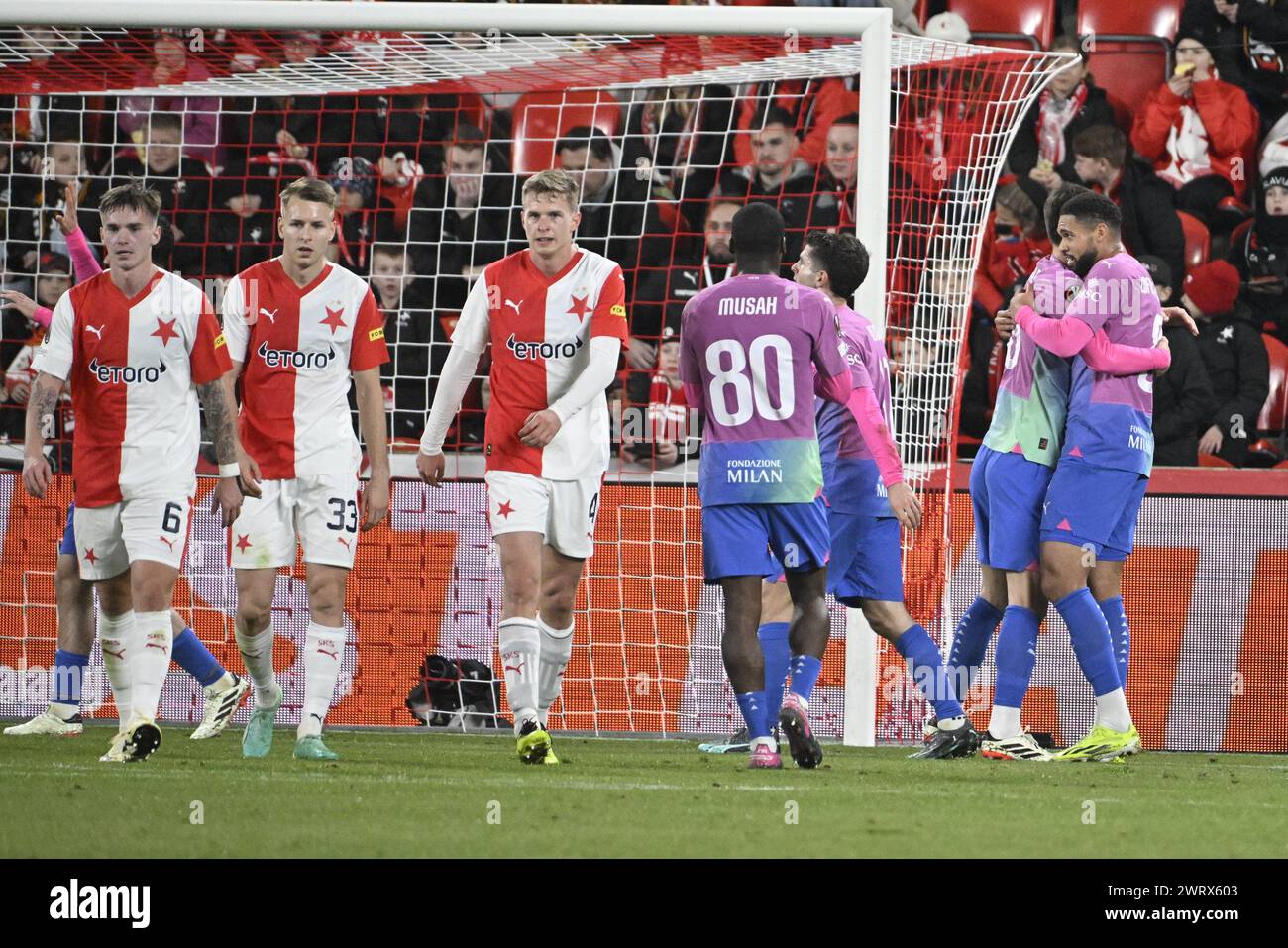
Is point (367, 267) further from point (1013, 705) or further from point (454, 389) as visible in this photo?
point (1013, 705)

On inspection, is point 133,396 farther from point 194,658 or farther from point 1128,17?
point 1128,17

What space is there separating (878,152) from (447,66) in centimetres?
233

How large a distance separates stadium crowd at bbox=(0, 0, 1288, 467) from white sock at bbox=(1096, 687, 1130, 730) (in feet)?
10.6

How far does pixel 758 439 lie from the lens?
6039 mm

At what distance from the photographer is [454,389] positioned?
21.5ft

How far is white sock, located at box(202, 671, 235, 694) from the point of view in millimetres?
7496

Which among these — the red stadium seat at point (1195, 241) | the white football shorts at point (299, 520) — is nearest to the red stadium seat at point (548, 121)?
the red stadium seat at point (1195, 241)

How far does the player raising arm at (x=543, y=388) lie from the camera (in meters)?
6.32

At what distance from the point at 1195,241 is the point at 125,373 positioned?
7392 mm

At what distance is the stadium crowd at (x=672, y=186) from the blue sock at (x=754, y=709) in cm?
350

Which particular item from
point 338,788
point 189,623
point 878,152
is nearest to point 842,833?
point 338,788

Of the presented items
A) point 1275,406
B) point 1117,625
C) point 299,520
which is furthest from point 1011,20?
point 299,520

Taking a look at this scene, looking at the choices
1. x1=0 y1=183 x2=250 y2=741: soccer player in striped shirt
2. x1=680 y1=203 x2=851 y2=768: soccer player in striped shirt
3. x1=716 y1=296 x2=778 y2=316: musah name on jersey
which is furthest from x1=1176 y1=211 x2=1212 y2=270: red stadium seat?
x1=0 y1=183 x2=250 y2=741: soccer player in striped shirt

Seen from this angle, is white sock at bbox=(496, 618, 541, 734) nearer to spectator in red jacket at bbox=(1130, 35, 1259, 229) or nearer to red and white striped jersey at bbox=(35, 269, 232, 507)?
red and white striped jersey at bbox=(35, 269, 232, 507)
